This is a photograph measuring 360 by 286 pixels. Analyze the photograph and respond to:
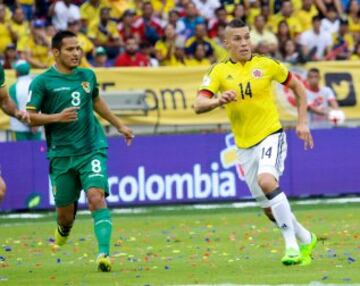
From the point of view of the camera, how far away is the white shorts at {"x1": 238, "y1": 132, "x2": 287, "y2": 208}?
11.7 m

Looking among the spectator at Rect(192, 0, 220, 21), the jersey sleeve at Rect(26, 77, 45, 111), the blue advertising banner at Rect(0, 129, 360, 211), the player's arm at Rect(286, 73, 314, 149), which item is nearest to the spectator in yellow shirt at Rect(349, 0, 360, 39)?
the spectator at Rect(192, 0, 220, 21)

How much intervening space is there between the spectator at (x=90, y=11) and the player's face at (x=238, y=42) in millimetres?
13302

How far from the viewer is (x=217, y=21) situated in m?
26.0

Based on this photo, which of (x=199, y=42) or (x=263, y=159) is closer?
(x=263, y=159)

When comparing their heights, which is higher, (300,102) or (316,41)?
(300,102)

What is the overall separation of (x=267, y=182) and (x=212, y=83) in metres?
1.20

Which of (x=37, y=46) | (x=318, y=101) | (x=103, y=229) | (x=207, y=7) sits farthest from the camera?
(x=207, y=7)

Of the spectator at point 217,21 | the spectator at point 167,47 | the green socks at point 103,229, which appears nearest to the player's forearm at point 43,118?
the green socks at point 103,229

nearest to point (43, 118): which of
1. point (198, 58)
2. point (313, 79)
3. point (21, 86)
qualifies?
point (21, 86)

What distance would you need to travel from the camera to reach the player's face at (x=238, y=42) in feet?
39.0

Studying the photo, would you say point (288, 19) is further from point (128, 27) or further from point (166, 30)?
point (128, 27)

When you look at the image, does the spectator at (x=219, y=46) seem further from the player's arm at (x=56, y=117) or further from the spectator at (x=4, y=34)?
the player's arm at (x=56, y=117)

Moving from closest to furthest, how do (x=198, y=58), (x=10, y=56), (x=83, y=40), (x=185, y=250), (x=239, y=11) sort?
(x=185, y=250), (x=10, y=56), (x=83, y=40), (x=198, y=58), (x=239, y=11)

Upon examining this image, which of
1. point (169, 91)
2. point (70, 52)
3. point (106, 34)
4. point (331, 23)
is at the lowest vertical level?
point (169, 91)
